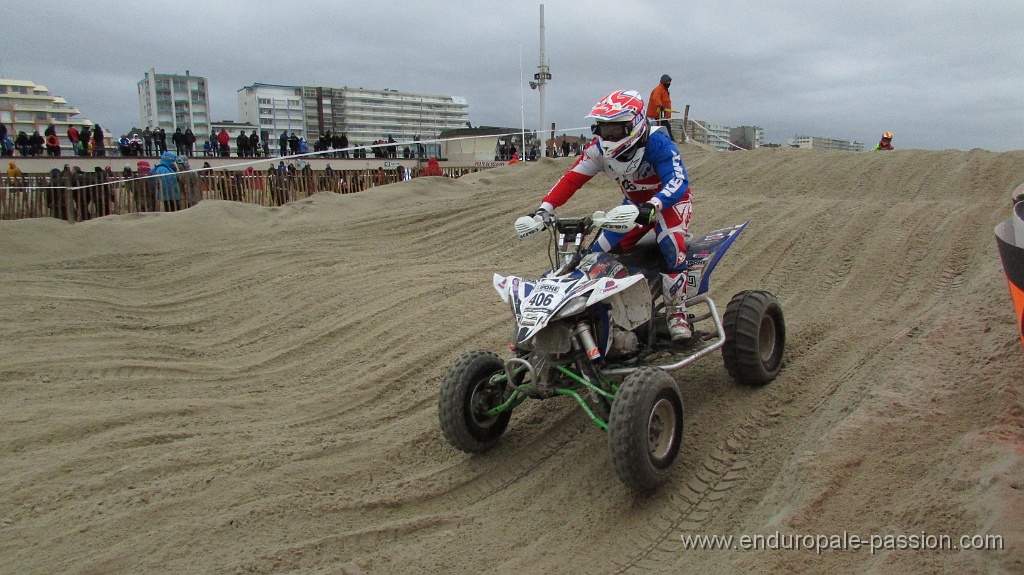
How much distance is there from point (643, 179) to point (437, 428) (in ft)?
7.93

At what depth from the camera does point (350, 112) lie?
48875 mm

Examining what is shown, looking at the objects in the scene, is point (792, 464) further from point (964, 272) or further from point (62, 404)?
point (62, 404)

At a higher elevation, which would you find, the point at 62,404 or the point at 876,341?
the point at 876,341

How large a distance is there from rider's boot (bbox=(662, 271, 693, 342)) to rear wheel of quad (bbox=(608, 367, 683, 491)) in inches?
39.1

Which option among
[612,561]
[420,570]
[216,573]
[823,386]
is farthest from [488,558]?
[823,386]

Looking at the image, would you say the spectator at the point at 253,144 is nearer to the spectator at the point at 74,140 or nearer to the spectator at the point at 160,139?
the spectator at the point at 160,139

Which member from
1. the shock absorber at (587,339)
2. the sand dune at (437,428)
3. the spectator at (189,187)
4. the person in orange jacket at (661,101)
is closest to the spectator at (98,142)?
the spectator at (189,187)

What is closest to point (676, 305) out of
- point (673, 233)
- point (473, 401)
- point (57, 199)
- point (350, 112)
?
point (673, 233)

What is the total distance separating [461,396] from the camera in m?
4.34

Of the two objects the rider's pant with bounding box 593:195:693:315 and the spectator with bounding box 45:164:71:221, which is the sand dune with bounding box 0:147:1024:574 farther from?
the spectator with bounding box 45:164:71:221

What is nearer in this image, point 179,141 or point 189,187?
point 189,187

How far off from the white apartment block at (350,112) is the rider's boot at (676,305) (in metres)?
32.0

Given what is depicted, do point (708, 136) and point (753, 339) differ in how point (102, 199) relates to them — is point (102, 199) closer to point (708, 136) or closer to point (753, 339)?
point (753, 339)

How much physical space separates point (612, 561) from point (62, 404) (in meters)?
4.31
